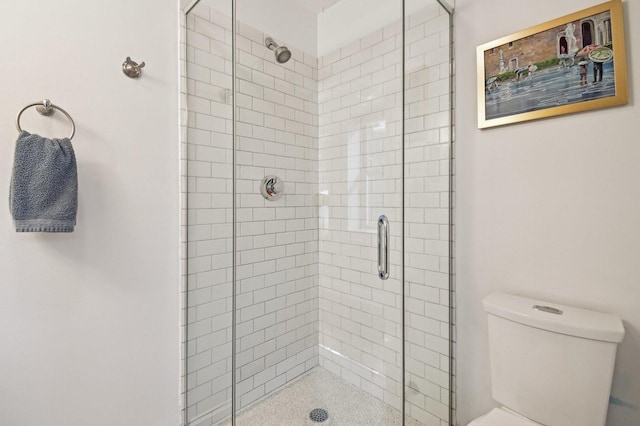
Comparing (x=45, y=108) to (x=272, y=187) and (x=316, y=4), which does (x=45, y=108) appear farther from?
(x=316, y=4)

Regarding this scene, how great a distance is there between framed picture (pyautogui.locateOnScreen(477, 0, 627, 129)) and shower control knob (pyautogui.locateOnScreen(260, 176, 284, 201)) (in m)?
1.20

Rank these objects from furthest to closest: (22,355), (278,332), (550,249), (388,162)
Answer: (278,332)
(388,162)
(550,249)
(22,355)

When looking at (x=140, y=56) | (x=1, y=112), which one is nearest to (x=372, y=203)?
(x=140, y=56)

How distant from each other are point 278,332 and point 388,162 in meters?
1.30

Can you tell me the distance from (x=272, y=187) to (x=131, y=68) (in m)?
0.93

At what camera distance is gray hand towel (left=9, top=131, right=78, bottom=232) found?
1100 mm

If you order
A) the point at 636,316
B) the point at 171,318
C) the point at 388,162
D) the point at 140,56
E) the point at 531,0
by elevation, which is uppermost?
the point at 531,0

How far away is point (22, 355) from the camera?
1.18 m

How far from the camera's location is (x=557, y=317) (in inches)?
45.7

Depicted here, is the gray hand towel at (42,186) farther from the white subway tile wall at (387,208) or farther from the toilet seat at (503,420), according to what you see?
the toilet seat at (503,420)

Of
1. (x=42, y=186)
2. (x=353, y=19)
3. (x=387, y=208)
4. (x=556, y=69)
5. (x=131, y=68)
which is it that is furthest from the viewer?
(x=353, y=19)

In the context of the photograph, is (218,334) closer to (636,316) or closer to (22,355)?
(22,355)

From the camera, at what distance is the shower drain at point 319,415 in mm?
1754

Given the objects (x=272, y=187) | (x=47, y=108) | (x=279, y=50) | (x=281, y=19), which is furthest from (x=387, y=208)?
(x=47, y=108)
